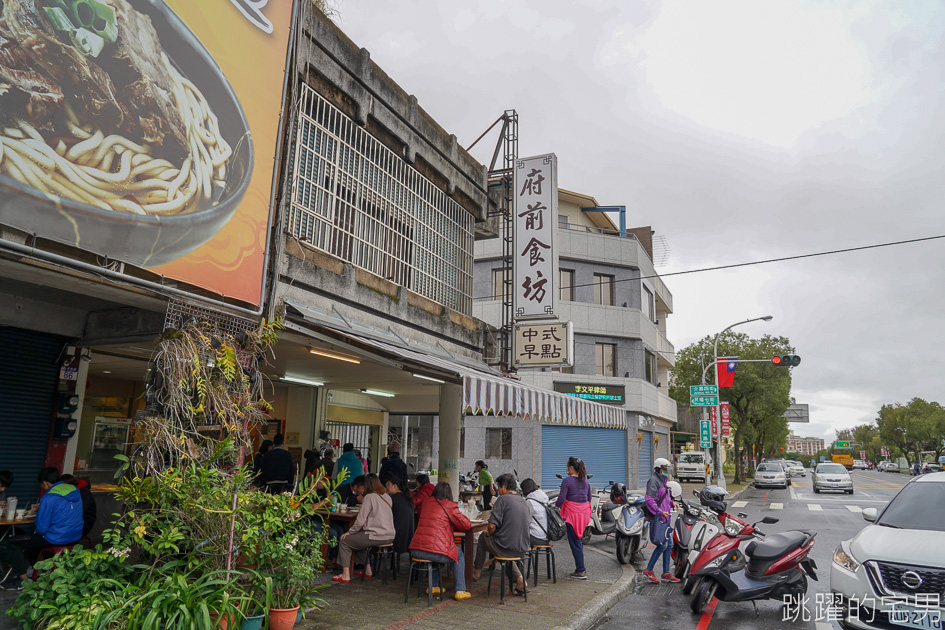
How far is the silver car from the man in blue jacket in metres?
32.9

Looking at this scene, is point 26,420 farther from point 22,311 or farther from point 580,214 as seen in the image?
point 580,214

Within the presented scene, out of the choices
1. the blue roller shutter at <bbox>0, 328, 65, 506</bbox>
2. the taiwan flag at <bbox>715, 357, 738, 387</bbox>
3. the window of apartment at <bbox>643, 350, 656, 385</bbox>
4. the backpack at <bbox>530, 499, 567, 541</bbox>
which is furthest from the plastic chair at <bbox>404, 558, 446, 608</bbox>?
the window of apartment at <bbox>643, 350, 656, 385</bbox>

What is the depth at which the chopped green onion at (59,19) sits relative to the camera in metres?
5.07

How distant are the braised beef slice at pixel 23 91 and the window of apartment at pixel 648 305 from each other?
26289 mm

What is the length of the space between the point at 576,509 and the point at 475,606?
243 cm

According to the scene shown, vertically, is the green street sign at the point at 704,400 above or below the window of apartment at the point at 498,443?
above

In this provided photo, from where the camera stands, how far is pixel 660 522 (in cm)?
905

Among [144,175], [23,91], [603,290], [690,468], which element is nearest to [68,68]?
[23,91]

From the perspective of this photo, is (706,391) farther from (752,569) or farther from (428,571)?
(428,571)

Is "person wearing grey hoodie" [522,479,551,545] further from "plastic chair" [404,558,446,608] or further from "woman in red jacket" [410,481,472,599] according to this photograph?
"plastic chair" [404,558,446,608]

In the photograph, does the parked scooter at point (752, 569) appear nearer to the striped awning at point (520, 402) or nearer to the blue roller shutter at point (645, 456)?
the striped awning at point (520, 402)

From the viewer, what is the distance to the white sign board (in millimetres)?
13742

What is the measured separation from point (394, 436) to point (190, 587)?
1971 cm

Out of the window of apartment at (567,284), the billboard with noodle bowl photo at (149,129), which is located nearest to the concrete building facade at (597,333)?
the window of apartment at (567,284)
